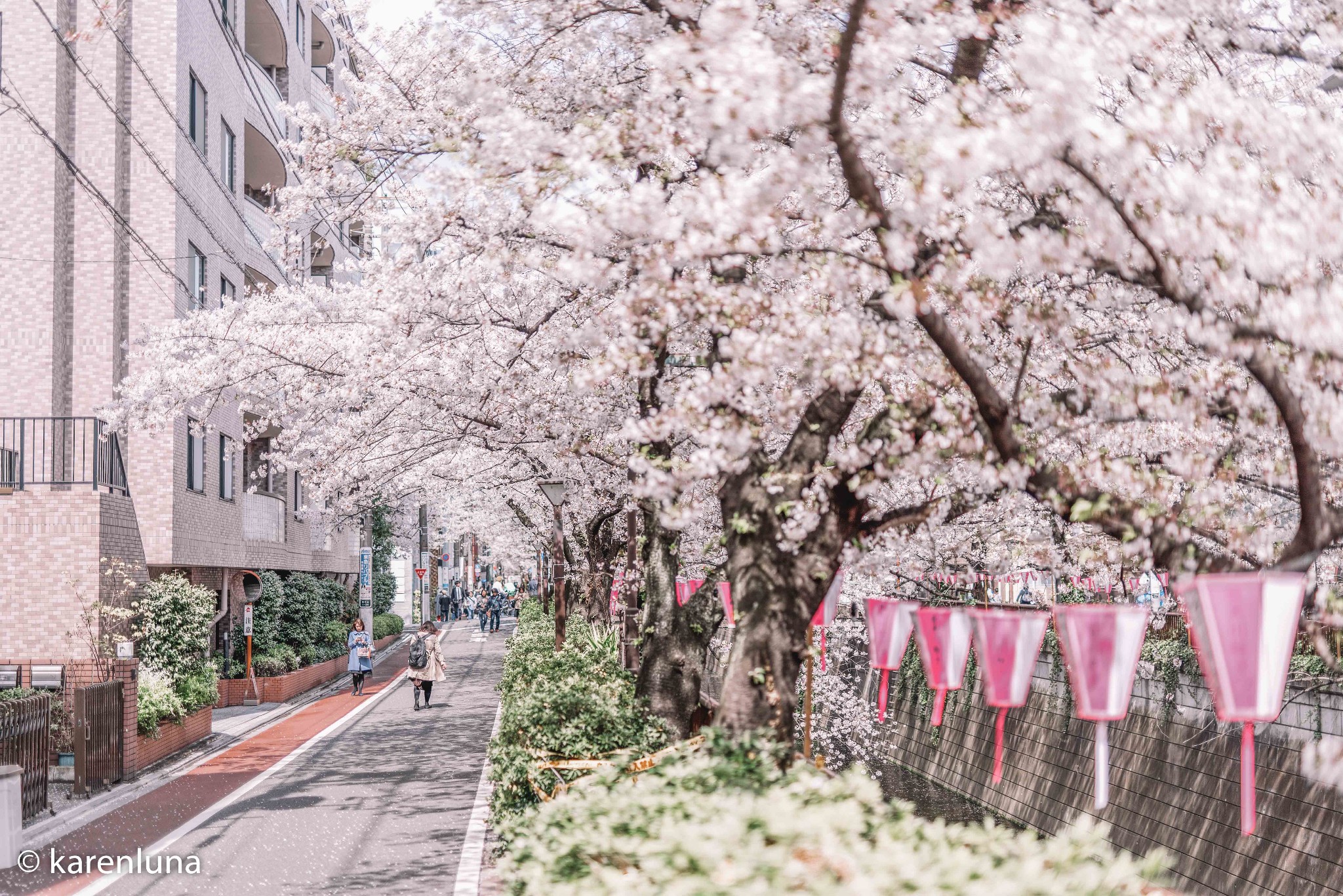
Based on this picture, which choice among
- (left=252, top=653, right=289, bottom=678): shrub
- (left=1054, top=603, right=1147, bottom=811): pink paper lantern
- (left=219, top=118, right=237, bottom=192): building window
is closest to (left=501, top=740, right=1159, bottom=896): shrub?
(left=1054, top=603, right=1147, bottom=811): pink paper lantern

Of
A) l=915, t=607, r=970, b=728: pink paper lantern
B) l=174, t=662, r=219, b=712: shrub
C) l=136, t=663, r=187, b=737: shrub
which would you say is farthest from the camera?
l=174, t=662, r=219, b=712: shrub

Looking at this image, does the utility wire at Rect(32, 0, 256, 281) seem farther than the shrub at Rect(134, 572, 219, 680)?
Yes

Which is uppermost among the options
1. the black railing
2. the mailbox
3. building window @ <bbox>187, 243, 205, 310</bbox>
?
building window @ <bbox>187, 243, 205, 310</bbox>

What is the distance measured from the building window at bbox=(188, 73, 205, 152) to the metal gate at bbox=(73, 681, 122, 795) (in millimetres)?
13186

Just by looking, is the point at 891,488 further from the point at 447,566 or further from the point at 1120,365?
the point at 447,566

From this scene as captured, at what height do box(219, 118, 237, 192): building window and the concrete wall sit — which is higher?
box(219, 118, 237, 192): building window

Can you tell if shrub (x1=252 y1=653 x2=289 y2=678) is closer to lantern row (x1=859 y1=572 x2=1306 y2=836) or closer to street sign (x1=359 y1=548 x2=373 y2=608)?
street sign (x1=359 y1=548 x2=373 y2=608)

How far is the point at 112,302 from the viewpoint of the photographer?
23125 mm

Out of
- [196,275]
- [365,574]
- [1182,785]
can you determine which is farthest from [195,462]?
[365,574]

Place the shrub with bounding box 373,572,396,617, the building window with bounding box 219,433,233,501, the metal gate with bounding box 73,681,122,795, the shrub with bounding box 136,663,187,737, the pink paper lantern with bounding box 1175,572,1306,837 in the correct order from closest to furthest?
the pink paper lantern with bounding box 1175,572,1306,837
the metal gate with bounding box 73,681,122,795
the shrub with bounding box 136,663,187,737
the building window with bounding box 219,433,233,501
the shrub with bounding box 373,572,396,617

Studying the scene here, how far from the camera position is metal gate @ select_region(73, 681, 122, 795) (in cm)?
1563

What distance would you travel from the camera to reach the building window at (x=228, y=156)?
27.9 meters

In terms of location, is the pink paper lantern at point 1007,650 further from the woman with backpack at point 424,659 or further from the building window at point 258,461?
the building window at point 258,461

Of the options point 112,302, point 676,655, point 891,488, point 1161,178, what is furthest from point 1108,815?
point 112,302
